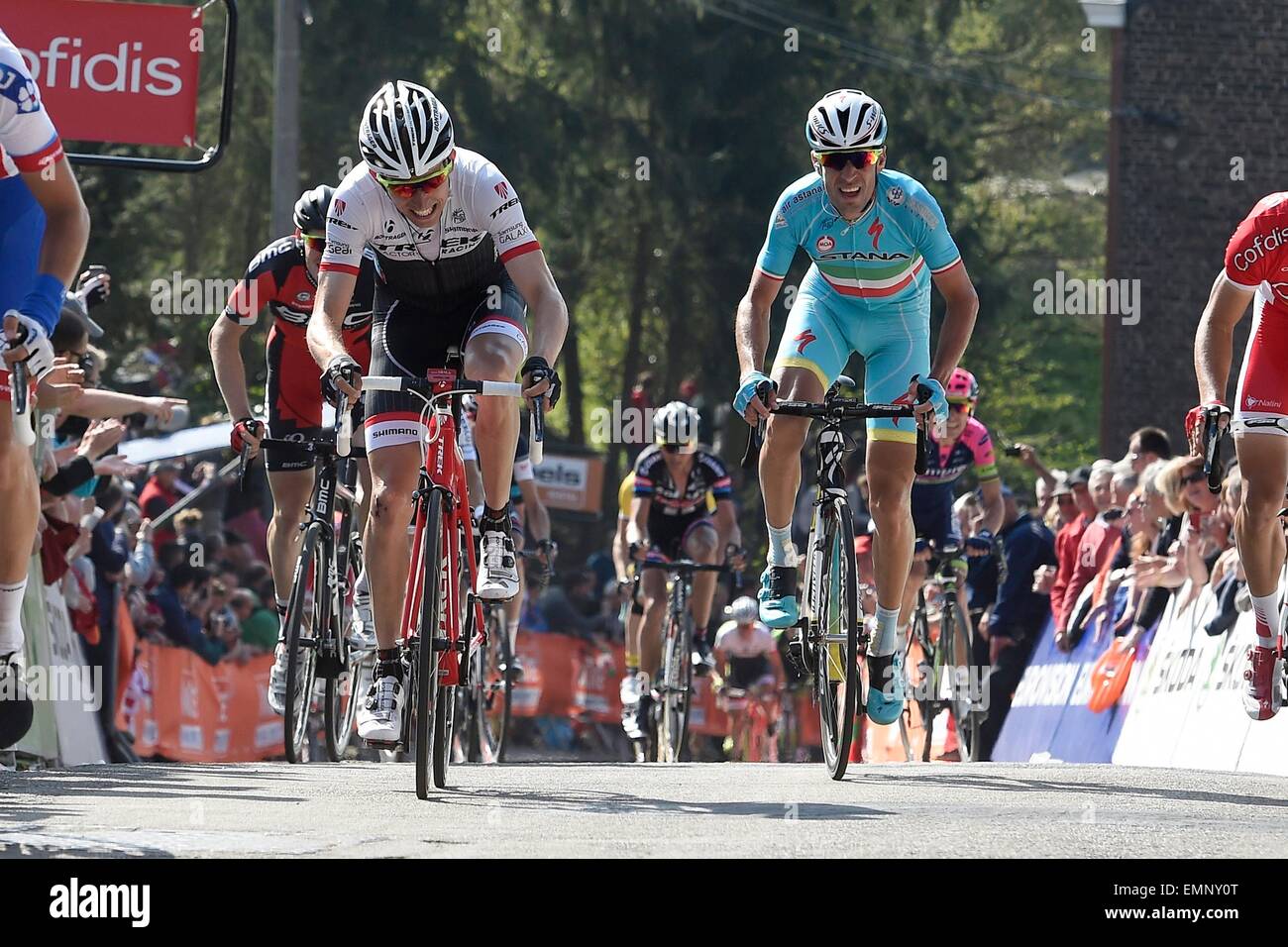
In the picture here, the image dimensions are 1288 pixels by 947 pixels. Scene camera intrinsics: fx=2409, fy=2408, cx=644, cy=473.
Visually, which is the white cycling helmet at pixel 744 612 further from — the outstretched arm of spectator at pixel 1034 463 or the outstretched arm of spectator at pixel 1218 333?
the outstretched arm of spectator at pixel 1218 333

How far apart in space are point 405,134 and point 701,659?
793cm

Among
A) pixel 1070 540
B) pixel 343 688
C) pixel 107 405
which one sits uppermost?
pixel 107 405

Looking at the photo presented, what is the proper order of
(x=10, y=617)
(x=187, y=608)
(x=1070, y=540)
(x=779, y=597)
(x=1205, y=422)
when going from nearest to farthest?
(x=10, y=617) → (x=1205, y=422) → (x=779, y=597) → (x=1070, y=540) → (x=187, y=608)

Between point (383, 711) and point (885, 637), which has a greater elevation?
point (885, 637)

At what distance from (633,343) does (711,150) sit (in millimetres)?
3609

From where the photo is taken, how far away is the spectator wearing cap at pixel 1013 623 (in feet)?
55.1

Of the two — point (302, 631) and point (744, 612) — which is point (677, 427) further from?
point (302, 631)

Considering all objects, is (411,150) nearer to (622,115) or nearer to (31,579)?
(31,579)

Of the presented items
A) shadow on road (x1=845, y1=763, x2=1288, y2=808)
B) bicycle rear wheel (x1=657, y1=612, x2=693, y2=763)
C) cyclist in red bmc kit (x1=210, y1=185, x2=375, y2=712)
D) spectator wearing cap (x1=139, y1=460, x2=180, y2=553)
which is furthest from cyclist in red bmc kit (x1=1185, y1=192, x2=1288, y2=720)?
spectator wearing cap (x1=139, y1=460, x2=180, y2=553)

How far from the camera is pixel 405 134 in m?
8.06

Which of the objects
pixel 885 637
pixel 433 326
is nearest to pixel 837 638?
pixel 885 637

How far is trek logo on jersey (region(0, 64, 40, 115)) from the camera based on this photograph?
6.84 m

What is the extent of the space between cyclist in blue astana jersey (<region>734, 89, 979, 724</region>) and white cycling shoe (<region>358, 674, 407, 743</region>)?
6.45ft

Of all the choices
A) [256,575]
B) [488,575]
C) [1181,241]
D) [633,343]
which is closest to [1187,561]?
[488,575]
